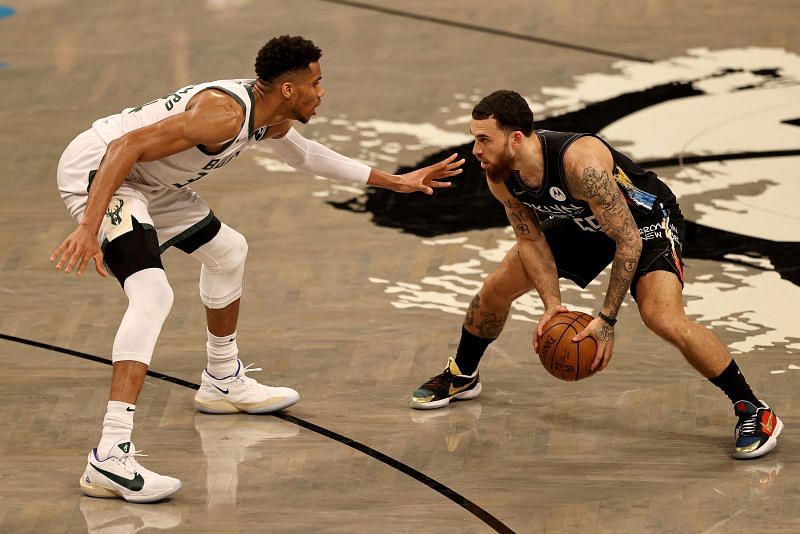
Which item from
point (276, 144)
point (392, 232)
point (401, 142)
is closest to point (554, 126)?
point (401, 142)

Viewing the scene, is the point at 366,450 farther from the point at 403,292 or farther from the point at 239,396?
the point at 403,292

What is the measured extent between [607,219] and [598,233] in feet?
1.39

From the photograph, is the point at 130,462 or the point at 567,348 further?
the point at 567,348

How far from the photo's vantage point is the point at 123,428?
5.86 m

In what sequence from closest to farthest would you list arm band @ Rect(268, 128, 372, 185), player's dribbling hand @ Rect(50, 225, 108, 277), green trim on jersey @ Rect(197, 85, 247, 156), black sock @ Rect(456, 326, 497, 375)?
Result: player's dribbling hand @ Rect(50, 225, 108, 277) → green trim on jersey @ Rect(197, 85, 247, 156) → arm band @ Rect(268, 128, 372, 185) → black sock @ Rect(456, 326, 497, 375)

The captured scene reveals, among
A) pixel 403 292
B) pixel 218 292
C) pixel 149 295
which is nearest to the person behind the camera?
pixel 149 295

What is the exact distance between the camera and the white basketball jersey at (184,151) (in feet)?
20.0

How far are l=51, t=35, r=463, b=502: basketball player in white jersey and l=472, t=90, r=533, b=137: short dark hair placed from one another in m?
0.58

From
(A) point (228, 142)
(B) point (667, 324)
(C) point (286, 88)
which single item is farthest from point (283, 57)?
(B) point (667, 324)

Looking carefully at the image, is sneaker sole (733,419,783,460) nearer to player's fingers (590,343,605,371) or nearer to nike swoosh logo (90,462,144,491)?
player's fingers (590,343,605,371)

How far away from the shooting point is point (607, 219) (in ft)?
20.1

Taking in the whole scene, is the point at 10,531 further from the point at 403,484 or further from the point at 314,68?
the point at 314,68

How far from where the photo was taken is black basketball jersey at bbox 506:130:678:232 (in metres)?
6.23

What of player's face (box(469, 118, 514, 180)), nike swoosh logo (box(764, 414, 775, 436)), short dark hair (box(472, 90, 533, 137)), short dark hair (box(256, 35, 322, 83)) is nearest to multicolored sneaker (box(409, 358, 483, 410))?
player's face (box(469, 118, 514, 180))
